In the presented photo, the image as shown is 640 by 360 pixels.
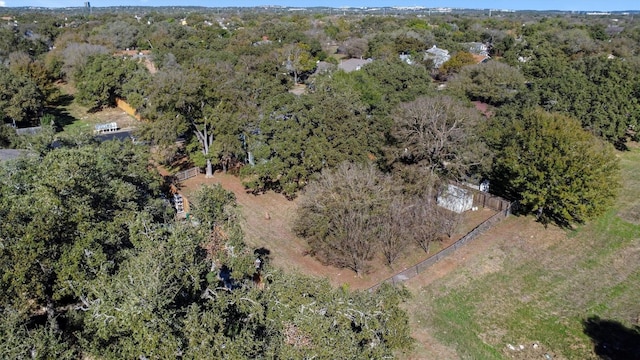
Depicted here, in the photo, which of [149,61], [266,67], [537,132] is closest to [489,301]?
[537,132]

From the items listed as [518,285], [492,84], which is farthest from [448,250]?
[492,84]

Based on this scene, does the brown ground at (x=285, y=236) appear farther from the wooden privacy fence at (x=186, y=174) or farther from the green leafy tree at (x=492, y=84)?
the green leafy tree at (x=492, y=84)

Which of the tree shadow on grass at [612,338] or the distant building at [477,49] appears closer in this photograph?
the tree shadow on grass at [612,338]

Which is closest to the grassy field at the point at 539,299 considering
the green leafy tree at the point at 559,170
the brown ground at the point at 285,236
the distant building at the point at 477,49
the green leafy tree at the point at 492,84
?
the green leafy tree at the point at 559,170

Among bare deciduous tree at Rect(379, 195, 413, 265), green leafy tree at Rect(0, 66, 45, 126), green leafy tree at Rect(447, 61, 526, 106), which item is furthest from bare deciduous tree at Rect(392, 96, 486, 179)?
green leafy tree at Rect(0, 66, 45, 126)

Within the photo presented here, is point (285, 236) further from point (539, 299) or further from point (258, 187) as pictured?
point (539, 299)

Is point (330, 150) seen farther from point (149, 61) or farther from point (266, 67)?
point (149, 61)

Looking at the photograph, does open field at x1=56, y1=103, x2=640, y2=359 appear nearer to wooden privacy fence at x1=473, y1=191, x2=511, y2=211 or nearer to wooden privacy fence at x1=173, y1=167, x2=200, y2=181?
wooden privacy fence at x1=473, y1=191, x2=511, y2=211

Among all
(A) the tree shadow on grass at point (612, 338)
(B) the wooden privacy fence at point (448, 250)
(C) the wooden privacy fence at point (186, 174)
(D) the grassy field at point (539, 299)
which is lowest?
(A) the tree shadow on grass at point (612, 338)
